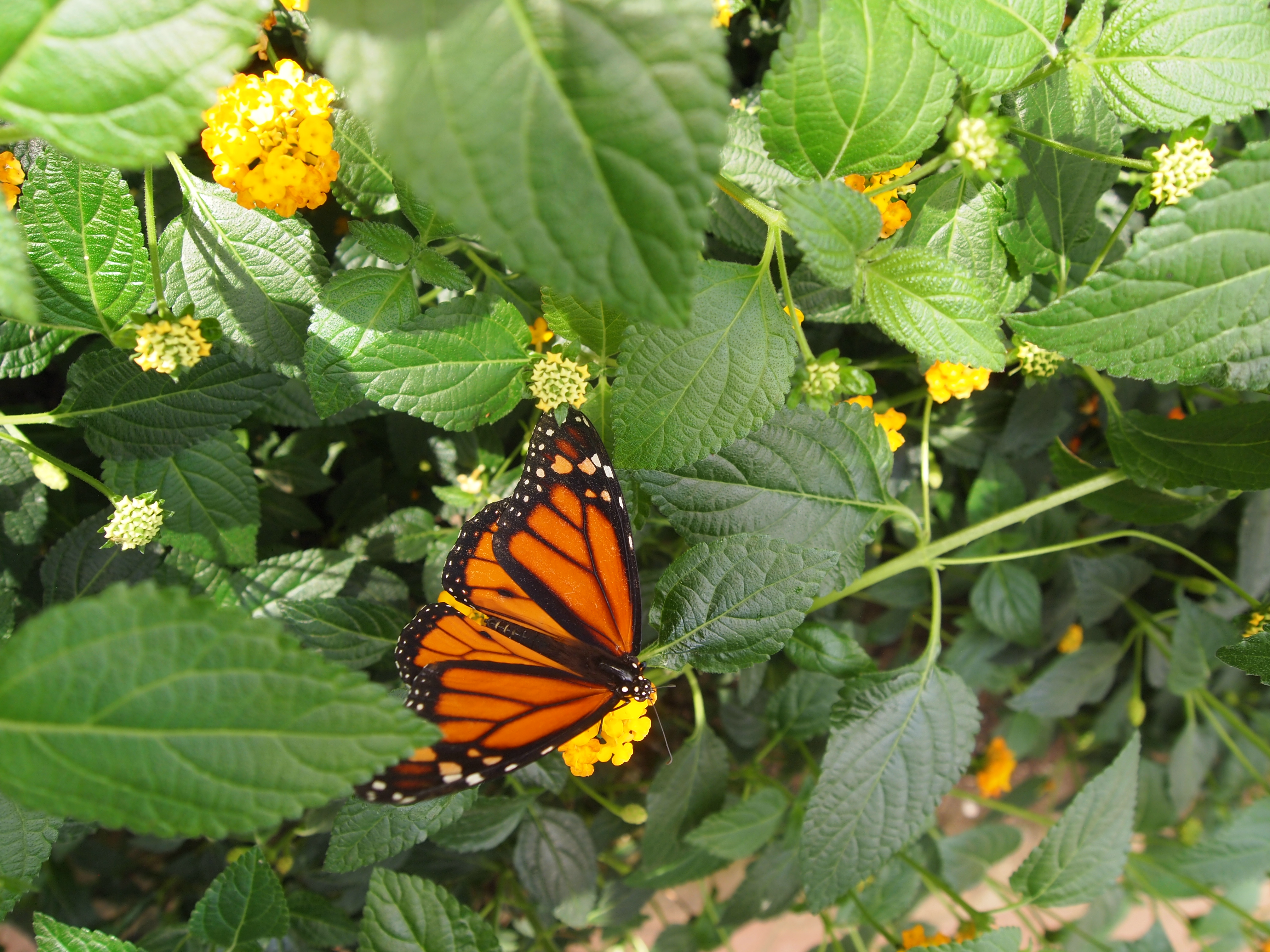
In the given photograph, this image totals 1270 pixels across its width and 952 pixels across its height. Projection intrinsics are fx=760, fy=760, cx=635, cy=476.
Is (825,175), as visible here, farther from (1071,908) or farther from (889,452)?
(1071,908)

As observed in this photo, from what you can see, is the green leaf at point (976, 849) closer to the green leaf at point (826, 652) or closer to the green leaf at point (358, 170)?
the green leaf at point (826, 652)

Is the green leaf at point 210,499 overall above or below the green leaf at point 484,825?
above

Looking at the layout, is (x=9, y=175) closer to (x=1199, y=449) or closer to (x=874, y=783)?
(x=874, y=783)

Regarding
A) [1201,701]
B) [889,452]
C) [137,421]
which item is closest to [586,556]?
[889,452]

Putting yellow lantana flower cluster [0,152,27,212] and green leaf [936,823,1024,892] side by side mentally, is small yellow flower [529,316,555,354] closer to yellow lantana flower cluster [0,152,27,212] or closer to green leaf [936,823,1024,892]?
yellow lantana flower cluster [0,152,27,212]

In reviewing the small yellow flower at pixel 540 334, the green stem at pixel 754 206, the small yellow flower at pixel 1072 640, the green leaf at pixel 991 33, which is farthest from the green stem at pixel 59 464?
the small yellow flower at pixel 1072 640

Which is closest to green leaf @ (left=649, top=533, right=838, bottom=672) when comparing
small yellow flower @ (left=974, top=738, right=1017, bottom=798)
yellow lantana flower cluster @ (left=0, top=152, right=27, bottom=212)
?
yellow lantana flower cluster @ (left=0, top=152, right=27, bottom=212)
